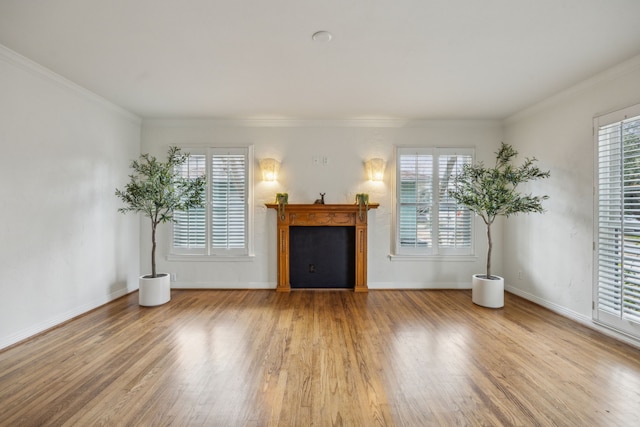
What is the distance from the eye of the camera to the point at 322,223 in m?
4.79

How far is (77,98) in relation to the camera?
365 cm

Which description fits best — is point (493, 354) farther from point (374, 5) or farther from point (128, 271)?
point (128, 271)

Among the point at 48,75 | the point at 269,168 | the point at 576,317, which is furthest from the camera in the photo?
the point at 269,168

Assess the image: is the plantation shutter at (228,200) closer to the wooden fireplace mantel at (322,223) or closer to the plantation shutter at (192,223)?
the plantation shutter at (192,223)

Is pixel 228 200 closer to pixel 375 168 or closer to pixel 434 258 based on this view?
pixel 375 168

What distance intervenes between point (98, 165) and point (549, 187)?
613cm

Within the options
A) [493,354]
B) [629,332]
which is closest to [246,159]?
[493,354]

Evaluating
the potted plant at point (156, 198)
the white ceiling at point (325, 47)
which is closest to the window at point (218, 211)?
the potted plant at point (156, 198)

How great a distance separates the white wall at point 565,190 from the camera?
10.7 feet

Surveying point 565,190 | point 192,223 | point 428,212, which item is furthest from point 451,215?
point 192,223

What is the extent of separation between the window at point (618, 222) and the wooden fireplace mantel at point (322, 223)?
273cm

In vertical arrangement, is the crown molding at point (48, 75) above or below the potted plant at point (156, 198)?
above

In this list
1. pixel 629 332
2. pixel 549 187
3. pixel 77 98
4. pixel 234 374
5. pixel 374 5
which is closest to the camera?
pixel 374 5

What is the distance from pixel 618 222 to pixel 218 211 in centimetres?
511
